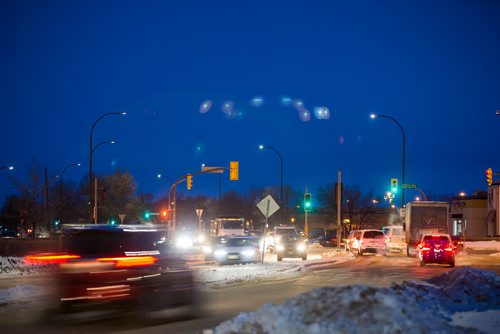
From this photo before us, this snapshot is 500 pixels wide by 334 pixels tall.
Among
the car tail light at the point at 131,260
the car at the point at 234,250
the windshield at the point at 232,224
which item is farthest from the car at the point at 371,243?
the car tail light at the point at 131,260

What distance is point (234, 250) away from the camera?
3403 centimetres

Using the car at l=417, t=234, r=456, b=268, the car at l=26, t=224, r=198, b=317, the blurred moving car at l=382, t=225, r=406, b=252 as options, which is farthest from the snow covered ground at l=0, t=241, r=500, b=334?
the blurred moving car at l=382, t=225, r=406, b=252

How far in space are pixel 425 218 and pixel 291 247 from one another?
34.4 ft

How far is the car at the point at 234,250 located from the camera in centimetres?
3397

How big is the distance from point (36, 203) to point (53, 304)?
4244cm

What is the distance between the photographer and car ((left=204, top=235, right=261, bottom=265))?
33969 mm

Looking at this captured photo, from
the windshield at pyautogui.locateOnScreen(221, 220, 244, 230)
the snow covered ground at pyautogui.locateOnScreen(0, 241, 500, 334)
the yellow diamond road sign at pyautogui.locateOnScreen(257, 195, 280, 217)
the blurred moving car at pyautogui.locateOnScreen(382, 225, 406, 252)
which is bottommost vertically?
the blurred moving car at pyautogui.locateOnScreen(382, 225, 406, 252)

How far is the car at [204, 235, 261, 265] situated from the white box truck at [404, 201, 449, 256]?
1454cm

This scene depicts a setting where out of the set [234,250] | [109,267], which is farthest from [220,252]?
[109,267]

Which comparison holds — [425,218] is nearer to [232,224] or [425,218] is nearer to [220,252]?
[220,252]

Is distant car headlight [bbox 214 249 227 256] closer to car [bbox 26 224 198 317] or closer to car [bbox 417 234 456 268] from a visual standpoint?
car [bbox 417 234 456 268]

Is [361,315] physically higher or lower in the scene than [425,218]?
lower

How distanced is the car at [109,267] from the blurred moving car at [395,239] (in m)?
36.3

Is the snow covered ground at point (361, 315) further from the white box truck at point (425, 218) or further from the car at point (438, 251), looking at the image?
the white box truck at point (425, 218)
